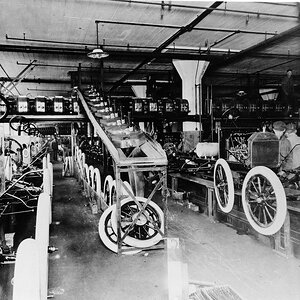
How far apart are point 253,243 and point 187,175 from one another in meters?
2.80

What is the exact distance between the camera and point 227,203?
17.6 ft

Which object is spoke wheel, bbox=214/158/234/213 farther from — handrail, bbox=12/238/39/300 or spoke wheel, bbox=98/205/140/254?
handrail, bbox=12/238/39/300

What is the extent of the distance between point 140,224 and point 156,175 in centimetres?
390

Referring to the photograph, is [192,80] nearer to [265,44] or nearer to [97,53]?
[265,44]

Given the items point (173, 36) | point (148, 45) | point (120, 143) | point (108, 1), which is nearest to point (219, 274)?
point (120, 143)

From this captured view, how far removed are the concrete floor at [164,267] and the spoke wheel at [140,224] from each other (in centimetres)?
19

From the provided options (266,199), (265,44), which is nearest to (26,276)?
(266,199)

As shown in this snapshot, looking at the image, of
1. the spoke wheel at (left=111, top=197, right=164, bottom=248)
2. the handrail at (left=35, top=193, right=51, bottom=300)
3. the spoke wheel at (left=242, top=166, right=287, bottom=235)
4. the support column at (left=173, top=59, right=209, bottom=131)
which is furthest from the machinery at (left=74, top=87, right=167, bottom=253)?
the support column at (left=173, top=59, right=209, bottom=131)

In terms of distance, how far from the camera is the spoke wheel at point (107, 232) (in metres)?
4.58

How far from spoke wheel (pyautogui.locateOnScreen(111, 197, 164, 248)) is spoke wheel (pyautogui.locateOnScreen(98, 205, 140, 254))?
0.15 metres

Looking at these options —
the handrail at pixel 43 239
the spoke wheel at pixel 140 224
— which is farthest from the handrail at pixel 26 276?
the spoke wheel at pixel 140 224

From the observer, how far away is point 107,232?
15.5ft

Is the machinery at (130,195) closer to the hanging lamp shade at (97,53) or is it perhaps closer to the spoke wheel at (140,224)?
the spoke wheel at (140,224)

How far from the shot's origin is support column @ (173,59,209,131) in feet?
38.1
